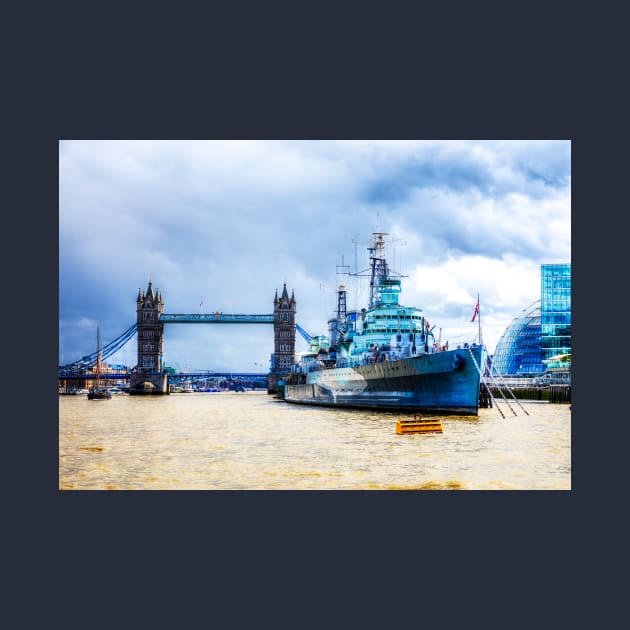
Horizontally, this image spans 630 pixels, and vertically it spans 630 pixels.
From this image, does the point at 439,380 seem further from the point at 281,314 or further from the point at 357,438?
the point at 281,314

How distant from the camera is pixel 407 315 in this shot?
3784 cm

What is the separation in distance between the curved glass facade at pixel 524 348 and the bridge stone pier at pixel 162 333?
31884 mm

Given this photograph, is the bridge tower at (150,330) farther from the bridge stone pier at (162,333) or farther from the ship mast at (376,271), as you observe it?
the ship mast at (376,271)

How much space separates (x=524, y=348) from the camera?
7112cm

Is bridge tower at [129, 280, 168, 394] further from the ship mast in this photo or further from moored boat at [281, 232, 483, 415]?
the ship mast

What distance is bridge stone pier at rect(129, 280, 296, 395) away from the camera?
95.9m

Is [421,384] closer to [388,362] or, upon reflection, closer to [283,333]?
[388,362]

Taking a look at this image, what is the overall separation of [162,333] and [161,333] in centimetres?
56

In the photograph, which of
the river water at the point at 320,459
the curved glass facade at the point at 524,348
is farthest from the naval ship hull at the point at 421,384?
the curved glass facade at the point at 524,348

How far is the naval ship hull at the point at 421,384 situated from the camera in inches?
1144

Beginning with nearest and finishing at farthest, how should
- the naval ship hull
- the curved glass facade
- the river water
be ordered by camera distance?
the river water
the naval ship hull
the curved glass facade

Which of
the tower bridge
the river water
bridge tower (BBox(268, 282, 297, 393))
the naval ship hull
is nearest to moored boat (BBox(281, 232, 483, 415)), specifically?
the naval ship hull

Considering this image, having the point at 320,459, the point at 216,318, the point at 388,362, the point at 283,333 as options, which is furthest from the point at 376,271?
the point at 283,333

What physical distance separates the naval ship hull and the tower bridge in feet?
170
